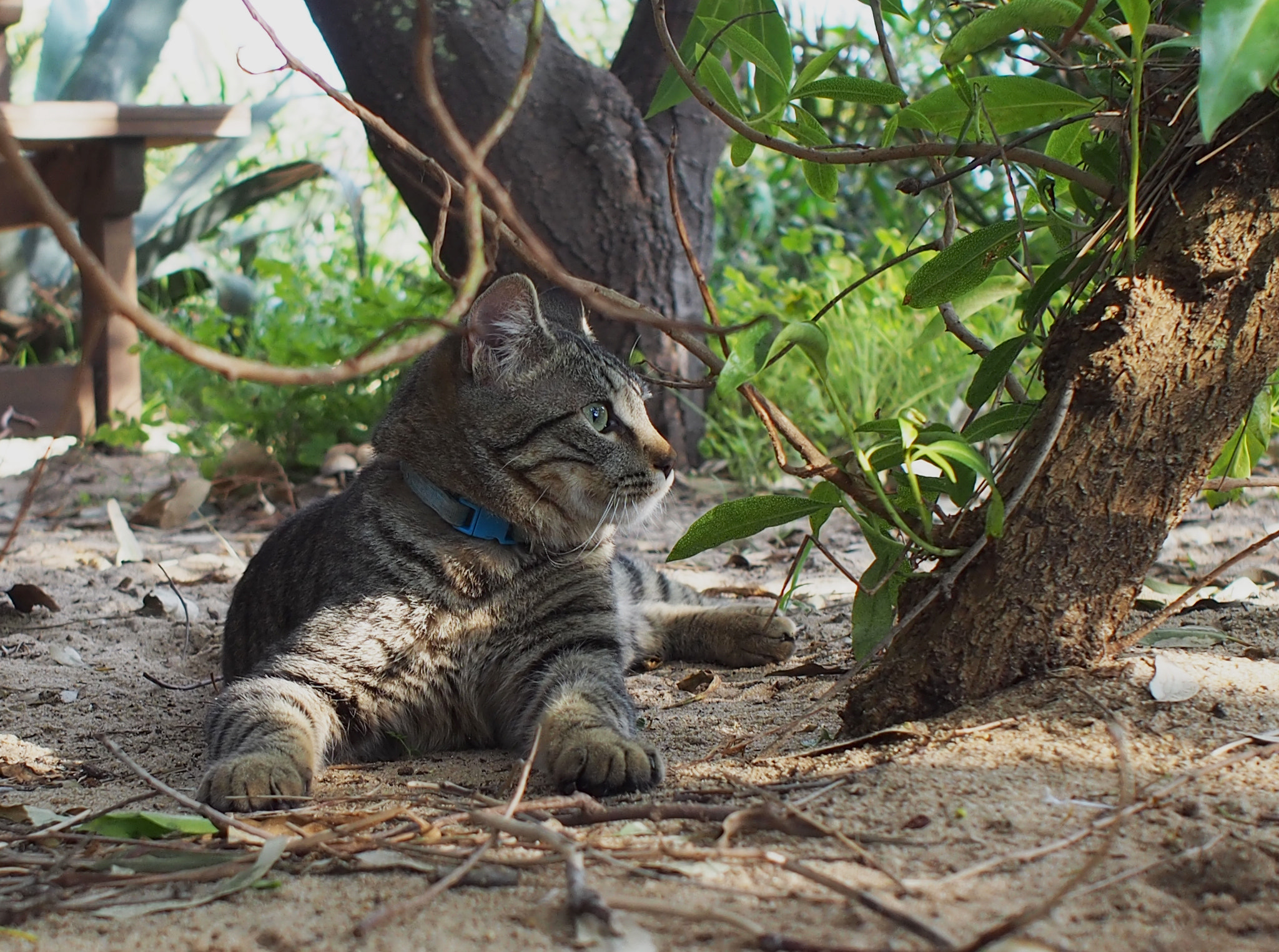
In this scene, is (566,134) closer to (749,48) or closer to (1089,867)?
(749,48)

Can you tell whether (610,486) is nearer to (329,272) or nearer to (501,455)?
(501,455)

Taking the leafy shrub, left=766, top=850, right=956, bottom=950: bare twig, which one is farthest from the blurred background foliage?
left=766, top=850, right=956, bottom=950: bare twig

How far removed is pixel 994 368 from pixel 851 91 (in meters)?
0.51

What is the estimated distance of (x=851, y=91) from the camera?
1.78m

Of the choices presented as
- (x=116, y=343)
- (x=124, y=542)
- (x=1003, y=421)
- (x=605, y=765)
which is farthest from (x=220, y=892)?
(x=116, y=343)

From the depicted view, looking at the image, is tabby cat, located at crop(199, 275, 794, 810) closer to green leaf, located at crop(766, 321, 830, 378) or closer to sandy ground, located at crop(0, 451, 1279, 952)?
sandy ground, located at crop(0, 451, 1279, 952)

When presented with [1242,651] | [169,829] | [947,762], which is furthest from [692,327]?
[1242,651]

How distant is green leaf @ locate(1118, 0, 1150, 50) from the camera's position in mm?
1333

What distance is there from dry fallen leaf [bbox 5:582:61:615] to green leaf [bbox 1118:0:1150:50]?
322 cm

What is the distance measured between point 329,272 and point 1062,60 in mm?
4801

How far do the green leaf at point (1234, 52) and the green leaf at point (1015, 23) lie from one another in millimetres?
251

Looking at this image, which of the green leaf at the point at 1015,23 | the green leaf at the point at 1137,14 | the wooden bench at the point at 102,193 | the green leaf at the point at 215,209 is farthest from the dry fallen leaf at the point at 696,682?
the green leaf at the point at 215,209

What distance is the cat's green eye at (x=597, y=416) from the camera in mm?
2689

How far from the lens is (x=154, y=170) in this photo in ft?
36.2
